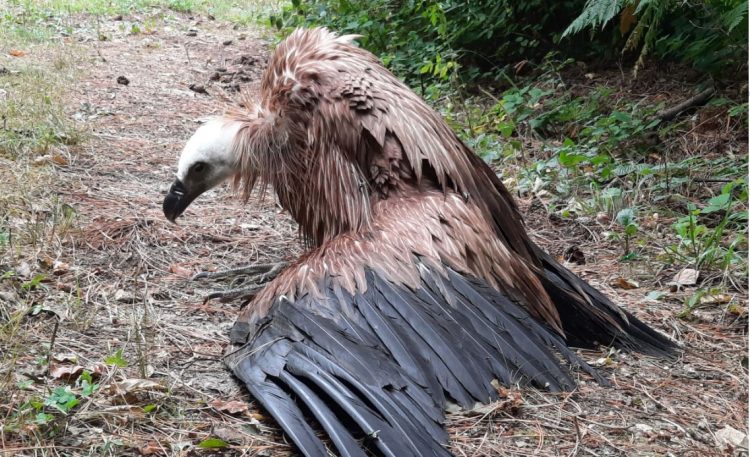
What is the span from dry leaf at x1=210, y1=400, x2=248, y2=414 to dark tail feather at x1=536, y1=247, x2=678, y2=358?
1332 mm

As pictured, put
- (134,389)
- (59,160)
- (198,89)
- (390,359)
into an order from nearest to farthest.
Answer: (134,389) < (390,359) < (59,160) < (198,89)

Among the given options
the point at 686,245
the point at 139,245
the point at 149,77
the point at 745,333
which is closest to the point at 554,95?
the point at 686,245

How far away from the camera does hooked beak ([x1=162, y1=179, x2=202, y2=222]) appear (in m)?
3.45

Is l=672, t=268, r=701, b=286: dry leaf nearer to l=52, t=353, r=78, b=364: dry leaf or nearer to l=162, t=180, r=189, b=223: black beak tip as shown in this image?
l=162, t=180, r=189, b=223: black beak tip

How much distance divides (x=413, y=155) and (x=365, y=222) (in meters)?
0.32

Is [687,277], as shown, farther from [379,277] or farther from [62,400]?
[62,400]

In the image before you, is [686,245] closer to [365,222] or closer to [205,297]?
[365,222]

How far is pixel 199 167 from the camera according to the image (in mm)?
3342

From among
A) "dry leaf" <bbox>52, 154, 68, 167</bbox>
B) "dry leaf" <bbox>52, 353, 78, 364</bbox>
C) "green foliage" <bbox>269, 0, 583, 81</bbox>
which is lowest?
"dry leaf" <bbox>52, 353, 78, 364</bbox>

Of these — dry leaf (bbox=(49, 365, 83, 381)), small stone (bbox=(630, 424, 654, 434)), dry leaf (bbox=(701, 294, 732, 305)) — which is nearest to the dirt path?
dry leaf (bbox=(49, 365, 83, 381))

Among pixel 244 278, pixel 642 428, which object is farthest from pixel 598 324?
pixel 244 278

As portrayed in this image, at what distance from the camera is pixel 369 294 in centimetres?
258

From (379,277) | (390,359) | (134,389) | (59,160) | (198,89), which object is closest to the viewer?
(134,389)

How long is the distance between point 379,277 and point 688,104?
3.43 meters
